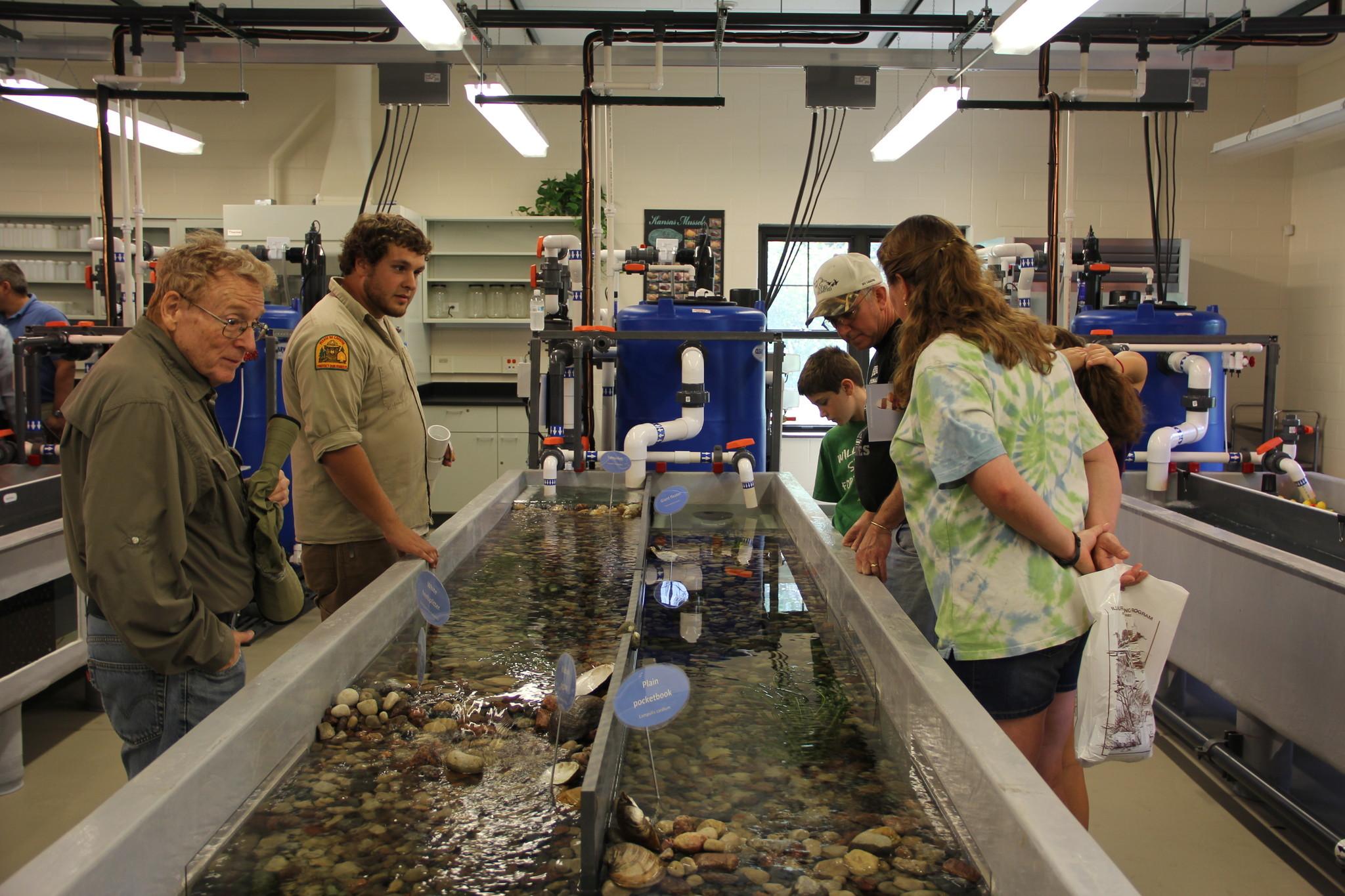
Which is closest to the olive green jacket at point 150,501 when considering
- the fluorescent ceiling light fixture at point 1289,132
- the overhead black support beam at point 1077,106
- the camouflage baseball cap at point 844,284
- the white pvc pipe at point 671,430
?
the camouflage baseball cap at point 844,284

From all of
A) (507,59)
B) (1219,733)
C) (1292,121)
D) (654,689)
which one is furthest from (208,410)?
(1292,121)

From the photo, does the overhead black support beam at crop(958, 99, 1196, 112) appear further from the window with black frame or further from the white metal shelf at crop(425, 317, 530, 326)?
the white metal shelf at crop(425, 317, 530, 326)

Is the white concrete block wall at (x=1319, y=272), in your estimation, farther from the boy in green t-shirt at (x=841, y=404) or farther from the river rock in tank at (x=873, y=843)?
the river rock in tank at (x=873, y=843)

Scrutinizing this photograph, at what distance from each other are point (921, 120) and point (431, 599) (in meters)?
4.71

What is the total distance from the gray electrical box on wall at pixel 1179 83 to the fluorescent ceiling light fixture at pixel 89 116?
5.27m

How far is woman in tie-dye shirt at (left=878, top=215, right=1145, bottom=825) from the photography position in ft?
5.06

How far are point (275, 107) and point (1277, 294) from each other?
826cm

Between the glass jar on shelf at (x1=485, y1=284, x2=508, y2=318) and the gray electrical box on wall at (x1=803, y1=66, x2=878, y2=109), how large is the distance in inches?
141

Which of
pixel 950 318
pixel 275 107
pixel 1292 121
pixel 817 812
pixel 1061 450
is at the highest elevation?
pixel 275 107

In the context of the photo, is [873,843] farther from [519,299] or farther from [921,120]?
[519,299]

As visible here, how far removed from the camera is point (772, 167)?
7.82 meters

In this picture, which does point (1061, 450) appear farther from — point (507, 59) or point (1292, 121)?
point (1292, 121)

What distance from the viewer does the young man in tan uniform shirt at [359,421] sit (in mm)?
2219

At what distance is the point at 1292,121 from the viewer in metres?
6.04
